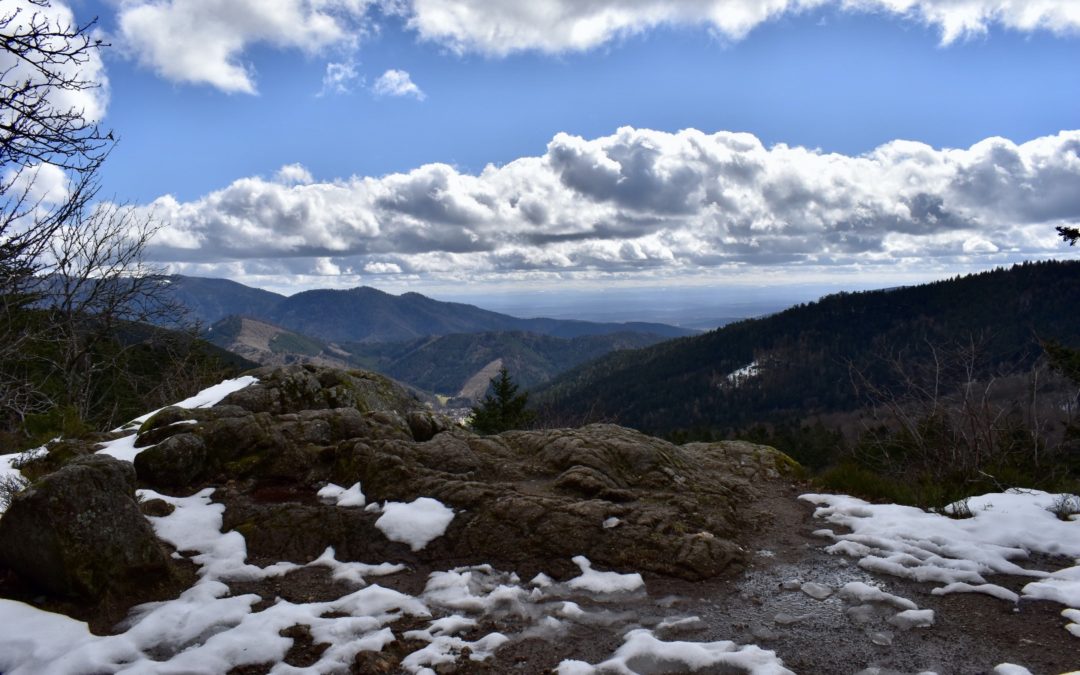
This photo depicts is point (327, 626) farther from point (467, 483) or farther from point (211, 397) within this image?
point (211, 397)

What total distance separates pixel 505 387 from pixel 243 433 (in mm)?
31727

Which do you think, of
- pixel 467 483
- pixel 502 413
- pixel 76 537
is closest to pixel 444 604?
pixel 467 483

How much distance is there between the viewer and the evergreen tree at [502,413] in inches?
1553

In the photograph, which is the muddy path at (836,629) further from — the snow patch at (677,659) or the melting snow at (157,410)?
the melting snow at (157,410)

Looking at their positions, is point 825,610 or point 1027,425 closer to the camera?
point 825,610

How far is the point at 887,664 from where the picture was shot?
5371mm

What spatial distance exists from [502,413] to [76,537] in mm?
34419

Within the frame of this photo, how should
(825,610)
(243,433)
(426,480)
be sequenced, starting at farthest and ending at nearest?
(243,433) → (426,480) → (825,610)

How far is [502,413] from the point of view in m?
40.4

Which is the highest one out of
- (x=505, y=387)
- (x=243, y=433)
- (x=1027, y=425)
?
(x=243, y=433)

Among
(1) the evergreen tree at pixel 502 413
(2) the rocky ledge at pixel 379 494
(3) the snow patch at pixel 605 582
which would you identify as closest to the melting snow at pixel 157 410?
(2) the rocky ledge at pixel 379 494

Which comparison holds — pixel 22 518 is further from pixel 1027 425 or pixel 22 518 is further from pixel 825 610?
pixel 1027 425

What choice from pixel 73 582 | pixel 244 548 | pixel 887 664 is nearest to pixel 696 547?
pixel 887 664

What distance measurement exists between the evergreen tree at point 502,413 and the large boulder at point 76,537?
105ft
